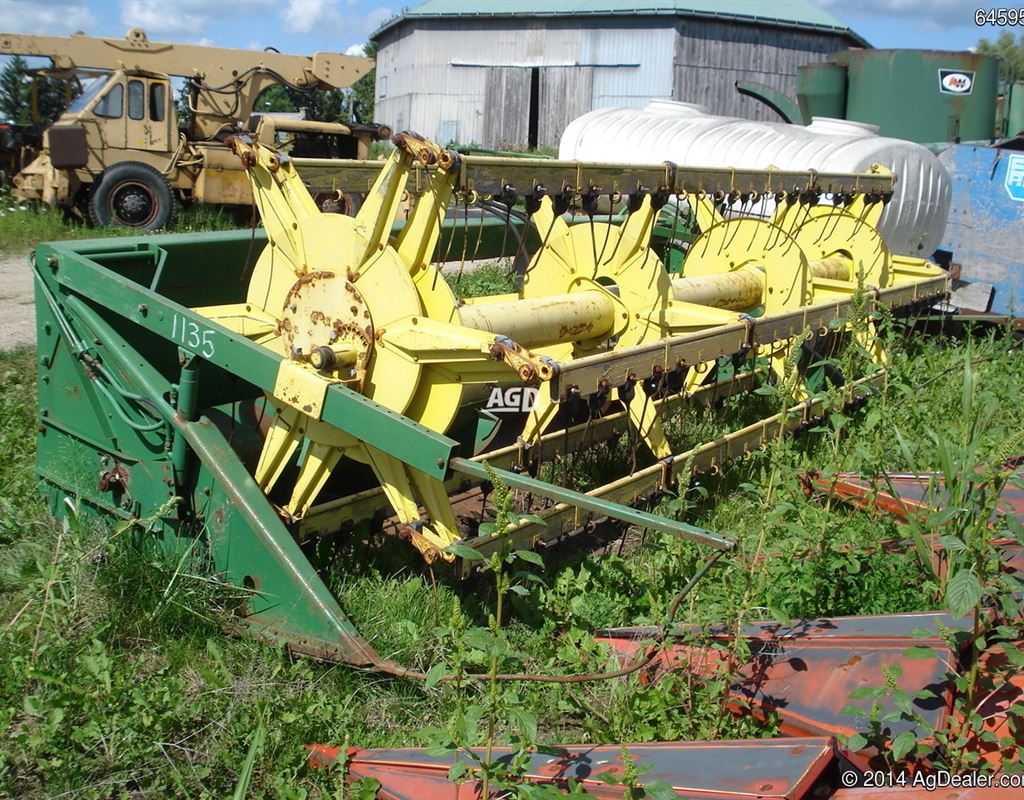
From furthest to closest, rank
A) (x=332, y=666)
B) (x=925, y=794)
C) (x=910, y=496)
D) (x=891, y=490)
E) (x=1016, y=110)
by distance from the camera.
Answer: (x=1016, y=110), (x=910, y=496), (x=891, y=490), (x=332, y=666), (x=925, y=794)

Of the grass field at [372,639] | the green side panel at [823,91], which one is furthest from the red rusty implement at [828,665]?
the green side panel at [823,91]

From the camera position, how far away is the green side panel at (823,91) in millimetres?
14094

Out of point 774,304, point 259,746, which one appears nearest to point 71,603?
point 259,746

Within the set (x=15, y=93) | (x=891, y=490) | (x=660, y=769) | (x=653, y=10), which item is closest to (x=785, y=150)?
(x=891, y=490)

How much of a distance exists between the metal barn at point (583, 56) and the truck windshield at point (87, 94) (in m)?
15.0

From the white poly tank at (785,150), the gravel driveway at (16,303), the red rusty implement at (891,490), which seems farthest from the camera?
the white poly tank at (785,150)

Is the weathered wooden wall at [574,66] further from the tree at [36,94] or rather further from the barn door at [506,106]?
the tree at [36,94]

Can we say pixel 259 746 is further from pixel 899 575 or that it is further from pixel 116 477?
pixel 899 575

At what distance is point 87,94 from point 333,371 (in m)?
10.5

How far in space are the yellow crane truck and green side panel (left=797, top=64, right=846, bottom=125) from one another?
19.3 ft

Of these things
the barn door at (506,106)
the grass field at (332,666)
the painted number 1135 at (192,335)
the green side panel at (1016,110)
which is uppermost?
the barn door at (506,106)

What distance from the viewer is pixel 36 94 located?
524 inches

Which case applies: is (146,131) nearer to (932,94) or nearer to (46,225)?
(46,225)

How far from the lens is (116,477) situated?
12.8ft
